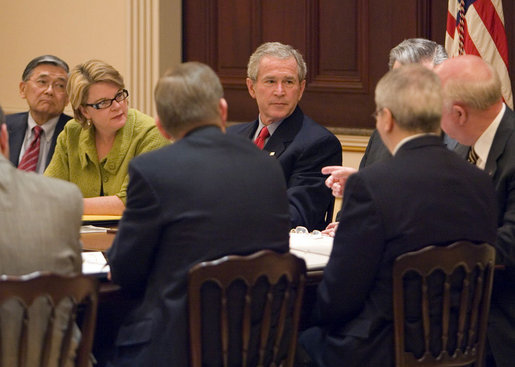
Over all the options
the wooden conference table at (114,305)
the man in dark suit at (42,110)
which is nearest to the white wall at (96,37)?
the man in dark suit at (42,110)

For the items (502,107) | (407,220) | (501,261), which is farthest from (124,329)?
(502,107)

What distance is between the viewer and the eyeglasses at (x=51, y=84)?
493cm

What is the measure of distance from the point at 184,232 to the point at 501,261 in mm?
1159

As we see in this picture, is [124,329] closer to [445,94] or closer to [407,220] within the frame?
[407,220]

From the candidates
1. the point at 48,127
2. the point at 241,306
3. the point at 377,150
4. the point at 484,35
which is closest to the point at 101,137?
the point at 48,127

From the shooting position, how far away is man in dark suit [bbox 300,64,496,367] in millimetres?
2568

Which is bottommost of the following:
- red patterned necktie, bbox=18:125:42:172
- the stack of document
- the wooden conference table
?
the wooden conference table

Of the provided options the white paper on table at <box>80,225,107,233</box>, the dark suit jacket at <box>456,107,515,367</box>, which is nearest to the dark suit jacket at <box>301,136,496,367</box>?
the dark suit jacket at <box>456,107,515,367</box>

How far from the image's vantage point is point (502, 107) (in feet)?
10.6

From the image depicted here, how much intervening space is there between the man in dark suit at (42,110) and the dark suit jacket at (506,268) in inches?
103

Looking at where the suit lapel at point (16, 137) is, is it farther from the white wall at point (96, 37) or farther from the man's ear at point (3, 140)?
the man's ear at point (3, 140)

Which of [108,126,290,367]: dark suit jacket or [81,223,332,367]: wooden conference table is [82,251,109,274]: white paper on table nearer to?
[81,223,332,367]: wooden conference table

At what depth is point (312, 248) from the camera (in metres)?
3.14

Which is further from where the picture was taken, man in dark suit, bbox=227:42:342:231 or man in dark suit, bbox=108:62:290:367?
man in dark suit, bbox=227:42:342:231
